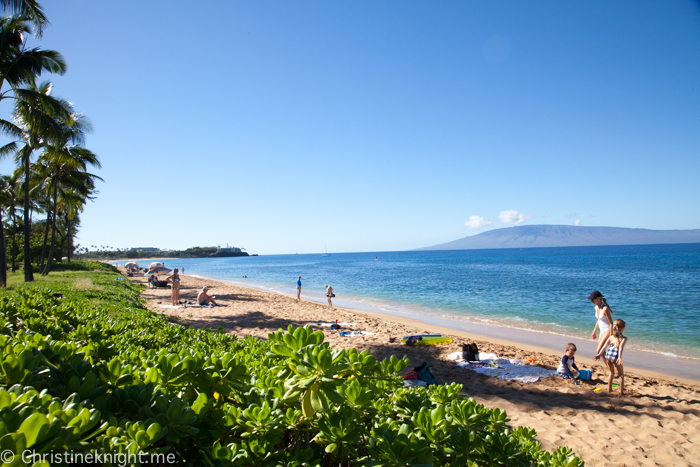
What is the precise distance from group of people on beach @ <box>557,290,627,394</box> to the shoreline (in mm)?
2349

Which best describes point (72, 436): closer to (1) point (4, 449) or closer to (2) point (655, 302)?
(1) point (4, 449)

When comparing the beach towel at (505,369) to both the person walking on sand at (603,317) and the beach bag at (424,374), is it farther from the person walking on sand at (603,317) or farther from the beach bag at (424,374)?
the beach bag at (424,374)

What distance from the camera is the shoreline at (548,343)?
8.75 m

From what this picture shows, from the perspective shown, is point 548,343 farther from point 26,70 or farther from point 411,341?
point 26,70

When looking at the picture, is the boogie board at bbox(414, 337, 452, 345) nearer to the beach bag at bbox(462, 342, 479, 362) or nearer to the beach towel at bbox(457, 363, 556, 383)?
the beach bag at bbox(462, 342, 479, 362)

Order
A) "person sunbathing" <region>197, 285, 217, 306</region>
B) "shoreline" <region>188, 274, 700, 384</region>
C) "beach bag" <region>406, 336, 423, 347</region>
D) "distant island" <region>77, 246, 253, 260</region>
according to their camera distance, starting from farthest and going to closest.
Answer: "distant island" <region>77, 246, 253, 260</region>, "person sunbathing" <region>197, 285, 217, 306</region>, "beach bag" <region>406, 336, 423, 347</region>, "shoreline" <region>188, 274, 700, 384</region>

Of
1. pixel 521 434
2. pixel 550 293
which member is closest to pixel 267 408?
pixel 521 434

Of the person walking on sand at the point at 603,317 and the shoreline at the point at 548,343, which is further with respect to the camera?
the shoreline at the point at 548,343

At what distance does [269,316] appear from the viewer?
13.6m

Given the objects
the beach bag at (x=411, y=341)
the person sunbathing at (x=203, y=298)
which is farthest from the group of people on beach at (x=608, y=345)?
the person sunbathing at (x=203, y=298)

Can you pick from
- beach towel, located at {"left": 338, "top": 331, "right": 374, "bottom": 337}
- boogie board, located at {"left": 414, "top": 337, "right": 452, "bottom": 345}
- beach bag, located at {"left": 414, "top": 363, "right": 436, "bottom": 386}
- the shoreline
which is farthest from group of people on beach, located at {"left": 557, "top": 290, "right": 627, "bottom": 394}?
beach towel, located at {"left": 338, "top": 331, "right": 374, "bottom": 337}

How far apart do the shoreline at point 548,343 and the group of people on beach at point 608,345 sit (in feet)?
7.71

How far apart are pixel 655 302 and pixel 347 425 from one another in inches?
976

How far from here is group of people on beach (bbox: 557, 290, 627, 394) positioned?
20.2 ft
